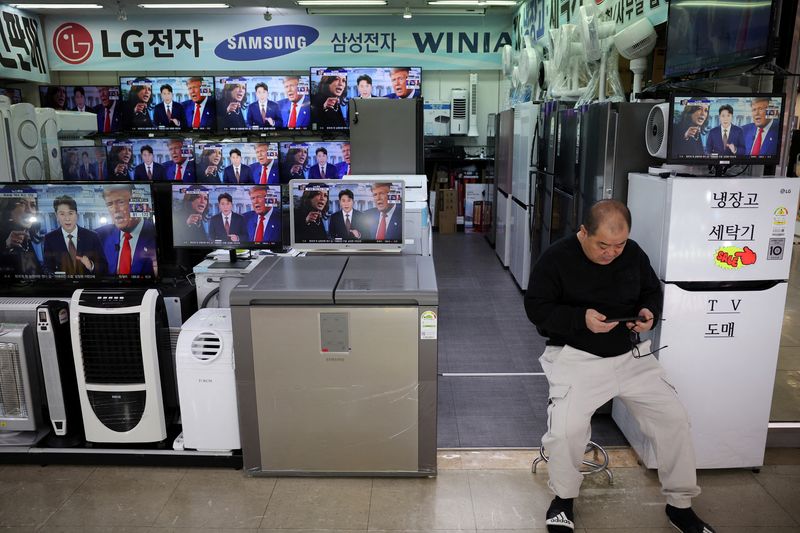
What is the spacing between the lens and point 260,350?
2811 mm

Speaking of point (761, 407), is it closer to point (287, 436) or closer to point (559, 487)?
point (559, 487)

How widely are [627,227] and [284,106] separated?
6765mm

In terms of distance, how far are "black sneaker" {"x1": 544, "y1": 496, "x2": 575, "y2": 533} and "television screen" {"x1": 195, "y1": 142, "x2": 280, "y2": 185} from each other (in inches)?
202

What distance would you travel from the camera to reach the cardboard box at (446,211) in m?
9.27

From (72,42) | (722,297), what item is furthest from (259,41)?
(722,297)

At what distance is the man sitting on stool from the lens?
257cm

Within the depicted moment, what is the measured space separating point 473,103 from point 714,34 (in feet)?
20.4

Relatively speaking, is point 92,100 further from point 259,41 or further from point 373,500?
point 373,500

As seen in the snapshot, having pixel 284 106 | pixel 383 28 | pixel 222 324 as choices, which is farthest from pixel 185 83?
pixel 222 324

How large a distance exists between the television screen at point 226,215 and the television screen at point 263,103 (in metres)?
5.19

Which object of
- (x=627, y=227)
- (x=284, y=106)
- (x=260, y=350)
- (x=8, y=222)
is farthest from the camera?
(x=284, y=106)

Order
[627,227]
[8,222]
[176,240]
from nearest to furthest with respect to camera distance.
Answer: [627,227], [8,222], [176,240]

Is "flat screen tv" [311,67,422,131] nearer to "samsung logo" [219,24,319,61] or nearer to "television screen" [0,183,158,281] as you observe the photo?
"samsung logo" [219,24,319,61]

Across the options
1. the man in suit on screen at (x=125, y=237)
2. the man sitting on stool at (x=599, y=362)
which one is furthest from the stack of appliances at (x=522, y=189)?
the man in suit on screen at (x=125, y=237)
